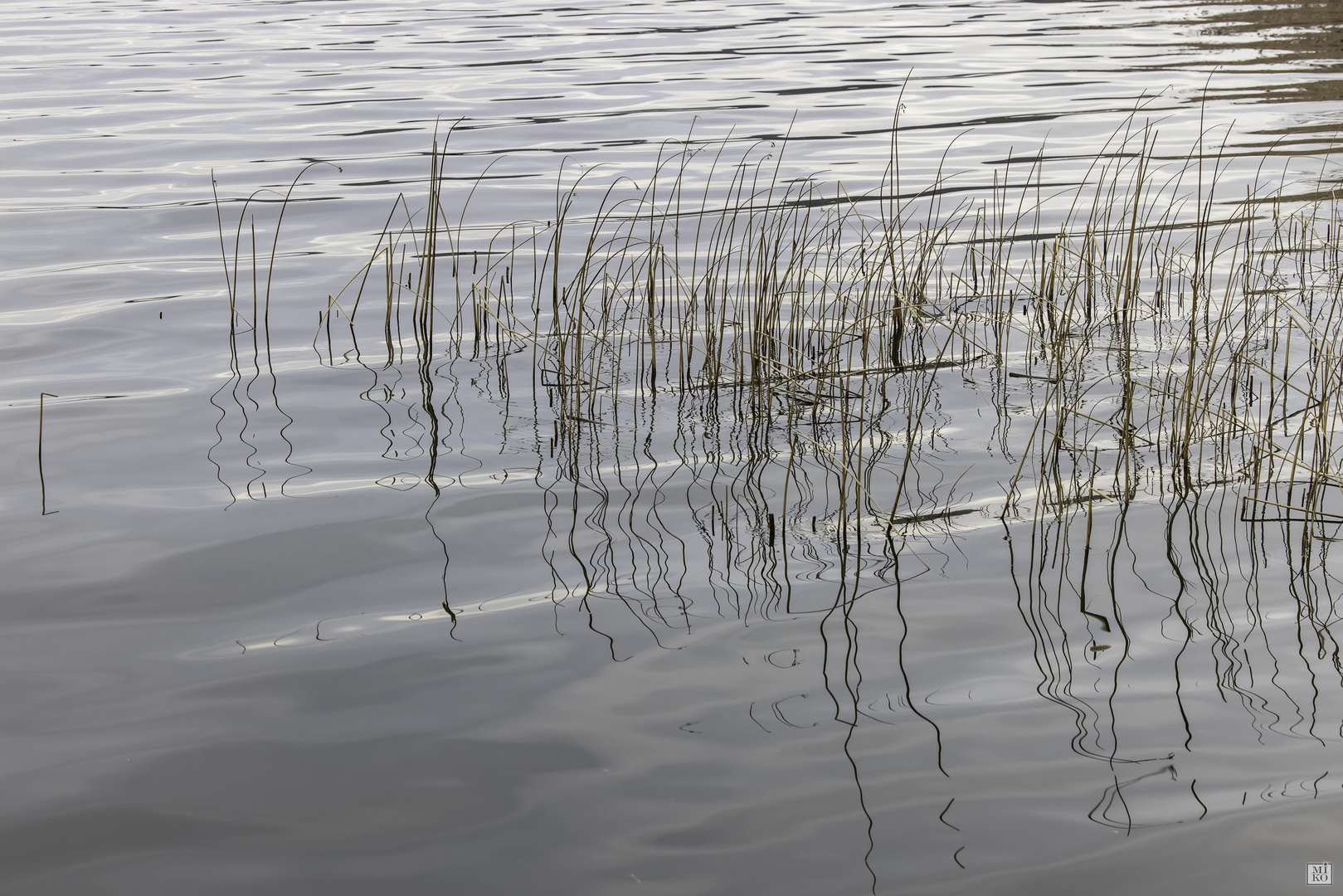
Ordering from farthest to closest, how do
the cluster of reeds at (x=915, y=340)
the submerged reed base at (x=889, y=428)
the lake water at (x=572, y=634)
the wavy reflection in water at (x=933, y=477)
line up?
1. the cluster of reeds at (x=915, y=340)
2. the submerged reed base at (x=889, y=428)
3. the wavy reflection in water at (x=933, y=477)
4. the lake water at (x=572, y=634)

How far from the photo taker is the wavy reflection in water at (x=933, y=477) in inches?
136

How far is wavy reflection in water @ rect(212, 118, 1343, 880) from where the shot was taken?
345 cm

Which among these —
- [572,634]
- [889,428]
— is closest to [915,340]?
[889,428]

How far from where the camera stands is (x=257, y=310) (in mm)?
7758

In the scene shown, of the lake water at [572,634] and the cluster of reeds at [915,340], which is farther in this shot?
the cluster of reeds at [915,340]

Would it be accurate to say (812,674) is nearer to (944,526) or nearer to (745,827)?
(745,827)

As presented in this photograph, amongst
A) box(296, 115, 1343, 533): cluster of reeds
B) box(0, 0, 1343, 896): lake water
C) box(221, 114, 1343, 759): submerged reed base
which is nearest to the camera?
box(0, 0, 1343, 896): lake water

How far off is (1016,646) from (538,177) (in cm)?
884

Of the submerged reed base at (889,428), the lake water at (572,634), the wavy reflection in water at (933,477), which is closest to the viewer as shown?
the lake water at (572,634)

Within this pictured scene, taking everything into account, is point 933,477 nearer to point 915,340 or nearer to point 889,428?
point 889,428

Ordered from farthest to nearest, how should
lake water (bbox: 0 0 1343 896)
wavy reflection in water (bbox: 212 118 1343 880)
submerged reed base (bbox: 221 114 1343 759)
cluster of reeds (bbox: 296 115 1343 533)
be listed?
cluster of reeds (bbox: 296 115 1343 533) < submerged reed base (bbox: 221 114 1343 759) < wavy reflection in water (bbox: 212 118 1343 880) < lake water (bbox: 0 0 1343 896)

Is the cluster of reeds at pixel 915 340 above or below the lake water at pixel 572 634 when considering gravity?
above

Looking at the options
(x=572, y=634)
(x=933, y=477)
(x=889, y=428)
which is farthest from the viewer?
(x=889, y=428)

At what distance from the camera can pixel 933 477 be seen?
5023 mm
